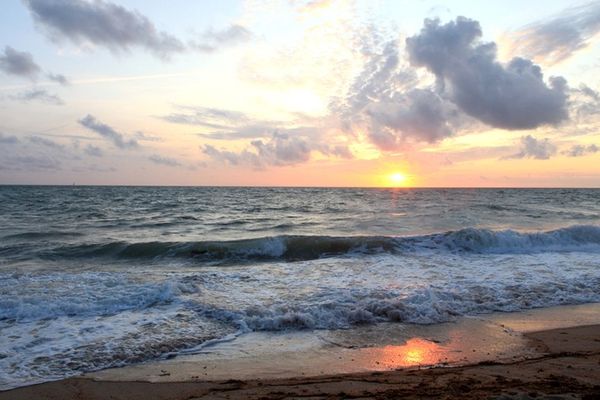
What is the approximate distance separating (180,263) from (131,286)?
17.2ft

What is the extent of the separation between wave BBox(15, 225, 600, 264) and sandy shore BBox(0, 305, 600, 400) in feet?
35.3

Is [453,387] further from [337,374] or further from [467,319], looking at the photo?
[467,319]

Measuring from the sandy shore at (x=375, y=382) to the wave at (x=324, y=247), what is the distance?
424 inches

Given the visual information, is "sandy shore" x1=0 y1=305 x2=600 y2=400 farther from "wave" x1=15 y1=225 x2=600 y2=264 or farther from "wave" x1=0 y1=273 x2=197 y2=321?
"wave" x1=15 y1=225 x2=600 y2=264

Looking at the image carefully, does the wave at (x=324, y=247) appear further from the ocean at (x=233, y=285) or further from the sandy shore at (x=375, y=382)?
the sandy shore at (x=375, y=382)

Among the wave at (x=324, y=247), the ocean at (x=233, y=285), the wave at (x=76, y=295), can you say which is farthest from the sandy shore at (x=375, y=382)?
the wave at (x=324, y=247)

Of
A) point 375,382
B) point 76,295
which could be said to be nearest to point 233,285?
point 76,295

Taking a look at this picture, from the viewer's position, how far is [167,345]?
7.14m

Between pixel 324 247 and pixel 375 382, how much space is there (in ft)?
44.4

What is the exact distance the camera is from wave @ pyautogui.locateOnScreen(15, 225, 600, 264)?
17547mm

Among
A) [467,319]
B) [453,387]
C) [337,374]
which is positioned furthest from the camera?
[467,319]

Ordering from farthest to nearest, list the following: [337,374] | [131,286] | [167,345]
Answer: [131,286], [167,345], [337,374]

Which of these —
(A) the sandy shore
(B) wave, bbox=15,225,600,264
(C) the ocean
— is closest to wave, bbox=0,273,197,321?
(C) the ocean

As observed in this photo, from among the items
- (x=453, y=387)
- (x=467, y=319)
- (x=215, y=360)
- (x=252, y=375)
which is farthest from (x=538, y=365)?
(x=215, y=360)
